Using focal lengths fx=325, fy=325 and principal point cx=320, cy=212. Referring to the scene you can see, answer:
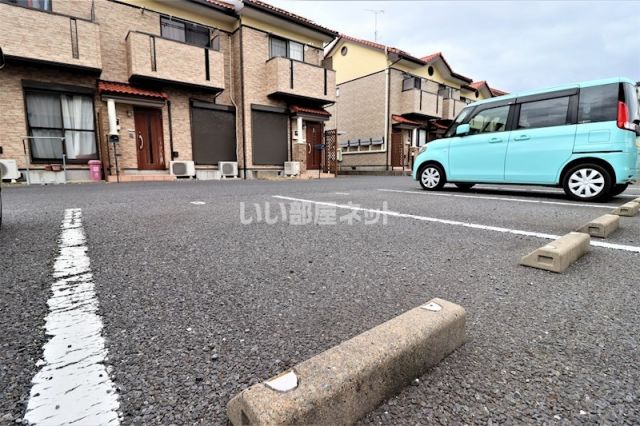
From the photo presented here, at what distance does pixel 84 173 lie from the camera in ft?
30.6

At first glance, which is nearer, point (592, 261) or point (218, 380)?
point (218, 380)

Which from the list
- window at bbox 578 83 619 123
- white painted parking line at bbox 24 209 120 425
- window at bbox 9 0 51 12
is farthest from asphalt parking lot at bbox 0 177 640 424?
window at bbox 9 0 51 12

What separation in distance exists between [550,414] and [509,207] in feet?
13.1

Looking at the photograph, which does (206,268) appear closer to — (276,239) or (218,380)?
(276,239)

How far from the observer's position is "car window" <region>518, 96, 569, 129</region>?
16.2ft

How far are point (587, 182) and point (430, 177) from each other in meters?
2.49

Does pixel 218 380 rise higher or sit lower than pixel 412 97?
lower

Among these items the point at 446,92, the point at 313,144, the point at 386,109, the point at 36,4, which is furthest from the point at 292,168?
the point at 446,92

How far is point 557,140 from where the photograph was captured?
16.1ft

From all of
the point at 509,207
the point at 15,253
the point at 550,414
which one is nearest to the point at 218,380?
the point at 550,414

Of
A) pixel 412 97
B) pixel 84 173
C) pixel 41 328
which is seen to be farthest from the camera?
pixel 412 97

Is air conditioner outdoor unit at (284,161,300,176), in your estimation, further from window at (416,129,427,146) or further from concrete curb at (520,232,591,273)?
concrete curb at (520,232,591,273)

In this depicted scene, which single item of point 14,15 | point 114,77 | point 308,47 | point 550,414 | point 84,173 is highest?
point 308,47

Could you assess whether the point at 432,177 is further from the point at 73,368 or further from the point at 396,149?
the point at 396,149
